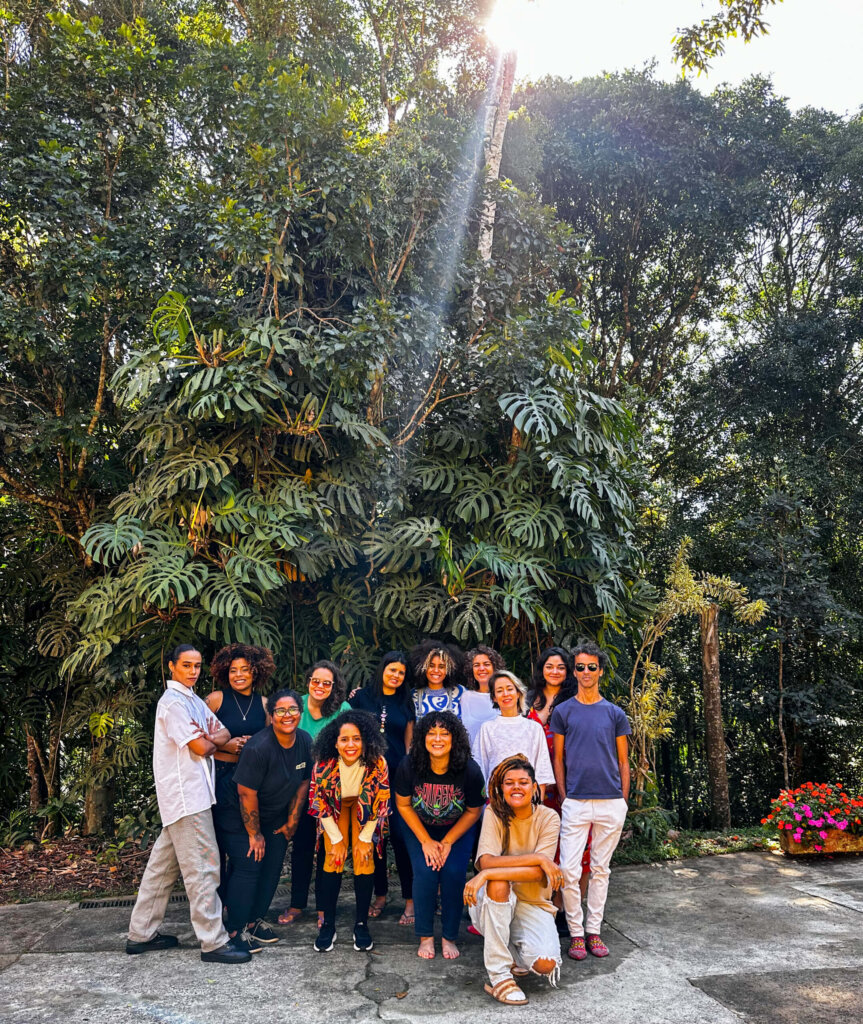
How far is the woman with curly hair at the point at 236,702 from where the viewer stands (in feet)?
13.3

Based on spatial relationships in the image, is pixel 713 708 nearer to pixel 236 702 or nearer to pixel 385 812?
pixel 385 812

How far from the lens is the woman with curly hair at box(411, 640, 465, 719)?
4371mm

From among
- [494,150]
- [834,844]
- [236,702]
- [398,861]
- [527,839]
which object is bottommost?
[834,844]

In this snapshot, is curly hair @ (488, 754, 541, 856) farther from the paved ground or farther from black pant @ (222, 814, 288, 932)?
black pant @ (222, 814, 288, 932)

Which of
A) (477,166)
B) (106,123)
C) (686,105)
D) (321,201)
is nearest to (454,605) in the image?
(321,201)

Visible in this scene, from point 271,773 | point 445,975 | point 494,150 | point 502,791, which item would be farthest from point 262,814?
point 494,150

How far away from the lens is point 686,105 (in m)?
10.3

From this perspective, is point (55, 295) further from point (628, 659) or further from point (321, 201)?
point (628, 659)

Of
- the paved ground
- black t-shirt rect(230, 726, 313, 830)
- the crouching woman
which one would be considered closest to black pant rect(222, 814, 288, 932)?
black t-shirt rect(230, 726, 313, 830)

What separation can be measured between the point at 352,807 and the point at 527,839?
852 millimetres

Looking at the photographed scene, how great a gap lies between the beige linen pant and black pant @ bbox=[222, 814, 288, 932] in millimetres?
86

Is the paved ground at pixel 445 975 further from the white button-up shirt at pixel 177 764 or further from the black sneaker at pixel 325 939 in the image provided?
the white button-up shirt at pixel 177 764

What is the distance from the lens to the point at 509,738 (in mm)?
3988

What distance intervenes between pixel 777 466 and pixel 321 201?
21.2 feet
